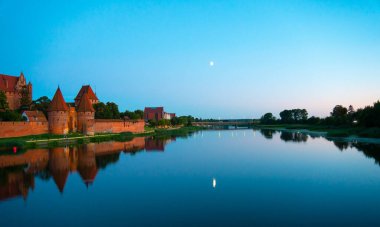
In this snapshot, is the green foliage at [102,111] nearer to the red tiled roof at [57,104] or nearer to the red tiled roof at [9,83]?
the red tiled roof at [57,104]

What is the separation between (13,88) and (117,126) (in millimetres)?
15437

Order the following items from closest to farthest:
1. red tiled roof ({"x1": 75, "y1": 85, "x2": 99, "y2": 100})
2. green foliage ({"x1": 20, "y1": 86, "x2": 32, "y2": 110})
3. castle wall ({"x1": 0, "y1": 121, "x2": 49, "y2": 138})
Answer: castle wall ({"x1": 0, "y1": 121, "x2": 49, "y2": 138}), green foliage ({"x1": 20, "y1": 86, "x2": 32, "y2": 110}), red tiled roof ({"x1": 75, "y1": 85, "x2": 99, "y2": 100})

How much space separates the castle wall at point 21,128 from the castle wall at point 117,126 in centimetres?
811

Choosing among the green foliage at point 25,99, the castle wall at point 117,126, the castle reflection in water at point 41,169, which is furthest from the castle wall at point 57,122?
the castle reflection in water at point 41,169

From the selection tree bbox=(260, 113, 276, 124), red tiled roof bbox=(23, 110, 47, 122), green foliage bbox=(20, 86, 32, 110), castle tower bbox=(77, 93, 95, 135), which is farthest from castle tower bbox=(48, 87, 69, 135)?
tree bbox=(260, 113, 276, 124)

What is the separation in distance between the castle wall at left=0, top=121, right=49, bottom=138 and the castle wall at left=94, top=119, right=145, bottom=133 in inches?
319

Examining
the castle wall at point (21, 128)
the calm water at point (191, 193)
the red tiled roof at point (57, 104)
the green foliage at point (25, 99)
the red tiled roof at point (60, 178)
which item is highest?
the green foliage at point (25, 99)

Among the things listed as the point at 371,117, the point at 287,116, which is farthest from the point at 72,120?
the point at 287,116

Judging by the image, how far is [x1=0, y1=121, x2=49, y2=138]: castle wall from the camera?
29.7 metres

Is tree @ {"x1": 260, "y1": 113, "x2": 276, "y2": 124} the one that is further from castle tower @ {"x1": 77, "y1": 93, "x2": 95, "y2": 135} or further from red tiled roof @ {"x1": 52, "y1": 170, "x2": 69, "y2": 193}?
red tiled roof @ {"x1": 52, "y1": 170, "x2": 69, "y2": 193}

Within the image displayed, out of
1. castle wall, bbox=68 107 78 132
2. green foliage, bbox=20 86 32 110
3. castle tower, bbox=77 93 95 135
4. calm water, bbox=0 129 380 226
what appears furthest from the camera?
green foliage, bbox=20 86 32 110

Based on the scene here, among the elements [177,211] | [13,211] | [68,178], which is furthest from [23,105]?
[177,211]

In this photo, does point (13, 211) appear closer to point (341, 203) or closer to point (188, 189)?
point (188, 189)

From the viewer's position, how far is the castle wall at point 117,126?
42156 millimetres
